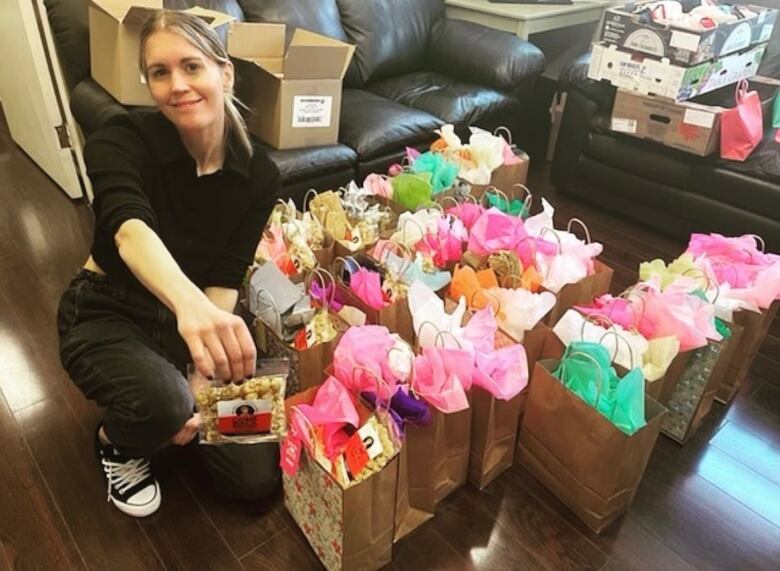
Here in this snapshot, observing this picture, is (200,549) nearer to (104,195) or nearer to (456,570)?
(456,570)

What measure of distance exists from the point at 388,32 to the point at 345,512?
241 cm

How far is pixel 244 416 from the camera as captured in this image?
117 cm

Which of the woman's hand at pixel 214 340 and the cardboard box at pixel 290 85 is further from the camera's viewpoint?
the cardboard box at pixel 290 85

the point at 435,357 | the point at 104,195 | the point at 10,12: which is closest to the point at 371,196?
the point at 435,357

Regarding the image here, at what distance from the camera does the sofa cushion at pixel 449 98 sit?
2.66 m

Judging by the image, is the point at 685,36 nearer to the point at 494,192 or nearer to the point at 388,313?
the point at 494,192

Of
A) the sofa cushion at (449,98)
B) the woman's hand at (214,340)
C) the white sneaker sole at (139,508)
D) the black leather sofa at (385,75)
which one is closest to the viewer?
the woman's hand at (214,340)

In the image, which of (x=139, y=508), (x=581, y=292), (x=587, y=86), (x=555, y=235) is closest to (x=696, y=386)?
(x=581, y=292)

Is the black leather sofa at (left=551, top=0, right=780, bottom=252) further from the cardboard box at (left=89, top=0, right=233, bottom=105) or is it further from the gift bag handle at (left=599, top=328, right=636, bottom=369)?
the cardboard box at (left=89, top=0, right=233, bottom=105)

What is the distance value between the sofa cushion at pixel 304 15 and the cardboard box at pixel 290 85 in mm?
235

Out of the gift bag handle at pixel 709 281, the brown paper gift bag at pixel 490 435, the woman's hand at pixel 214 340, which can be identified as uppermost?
the woman's hand at pixel 214 340

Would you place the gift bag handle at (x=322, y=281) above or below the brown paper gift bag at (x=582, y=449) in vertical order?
above

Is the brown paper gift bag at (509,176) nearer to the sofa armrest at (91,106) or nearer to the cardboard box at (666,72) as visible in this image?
the cardboard box at (666,72)

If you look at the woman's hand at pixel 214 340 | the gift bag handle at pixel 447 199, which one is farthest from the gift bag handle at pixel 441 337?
the gift bag handle at pixel 447 199
